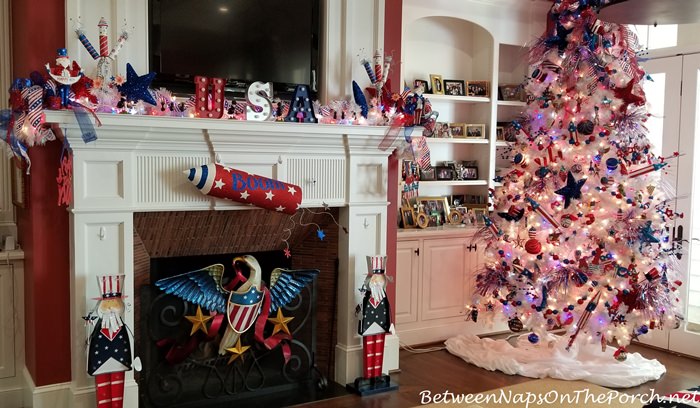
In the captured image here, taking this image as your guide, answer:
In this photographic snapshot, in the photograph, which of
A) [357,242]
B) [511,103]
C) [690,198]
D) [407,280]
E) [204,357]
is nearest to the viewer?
[204,357]

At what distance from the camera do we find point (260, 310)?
3973mm

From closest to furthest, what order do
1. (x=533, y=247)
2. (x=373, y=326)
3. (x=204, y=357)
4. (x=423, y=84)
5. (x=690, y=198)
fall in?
(x=204, y=357) → (x=373, y=326) → (x=533, y=247) → (x=690, y=198) → (x=423, y=84)

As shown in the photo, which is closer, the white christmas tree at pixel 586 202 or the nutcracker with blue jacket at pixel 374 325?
the nutcracker with blue jacket at pixel 374 325

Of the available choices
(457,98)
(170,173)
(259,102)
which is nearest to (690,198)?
(457,98)

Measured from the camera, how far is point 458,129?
5715mm

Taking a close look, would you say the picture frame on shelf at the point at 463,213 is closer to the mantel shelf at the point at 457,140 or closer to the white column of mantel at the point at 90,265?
the mantel shelf at the point at 457,140

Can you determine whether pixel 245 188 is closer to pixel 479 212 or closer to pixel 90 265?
pixel 90 265

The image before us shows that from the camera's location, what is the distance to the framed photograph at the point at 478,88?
5.75 m

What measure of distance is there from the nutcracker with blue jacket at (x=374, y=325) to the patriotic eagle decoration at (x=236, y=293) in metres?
0.51

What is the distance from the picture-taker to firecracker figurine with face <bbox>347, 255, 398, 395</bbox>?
4199 mm

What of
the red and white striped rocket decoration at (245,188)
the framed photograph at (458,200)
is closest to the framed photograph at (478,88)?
the framed photograph at (458,200)

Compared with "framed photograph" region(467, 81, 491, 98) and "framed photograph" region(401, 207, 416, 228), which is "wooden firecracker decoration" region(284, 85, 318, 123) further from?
"framed photograph" region(467, 81, 491, 98)

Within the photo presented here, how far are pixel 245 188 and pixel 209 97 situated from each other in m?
0.54

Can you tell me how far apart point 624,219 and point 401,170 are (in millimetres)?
1668
